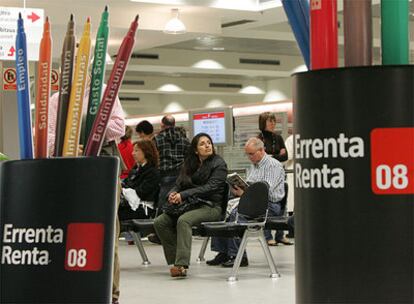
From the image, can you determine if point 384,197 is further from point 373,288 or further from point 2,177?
point 2,177

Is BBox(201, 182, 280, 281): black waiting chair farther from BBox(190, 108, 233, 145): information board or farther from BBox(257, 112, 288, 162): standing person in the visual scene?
BBox(190, 108, 233, 145): information board

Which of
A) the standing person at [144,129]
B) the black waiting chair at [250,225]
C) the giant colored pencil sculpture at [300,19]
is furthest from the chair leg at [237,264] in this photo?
the giant colored pencil sculpture at [300,19]

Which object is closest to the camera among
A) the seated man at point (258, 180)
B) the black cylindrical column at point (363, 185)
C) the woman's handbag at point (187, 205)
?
the black cylindrical column at point (363, 185)

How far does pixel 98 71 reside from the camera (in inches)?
58.2

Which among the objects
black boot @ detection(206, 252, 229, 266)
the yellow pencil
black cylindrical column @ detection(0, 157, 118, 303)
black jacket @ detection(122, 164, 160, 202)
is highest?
the yellow pencil

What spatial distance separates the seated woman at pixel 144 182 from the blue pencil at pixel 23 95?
7.43 metres

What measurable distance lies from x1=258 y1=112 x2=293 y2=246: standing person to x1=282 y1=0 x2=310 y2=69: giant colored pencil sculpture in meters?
8.58

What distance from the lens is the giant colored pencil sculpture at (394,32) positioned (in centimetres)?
139

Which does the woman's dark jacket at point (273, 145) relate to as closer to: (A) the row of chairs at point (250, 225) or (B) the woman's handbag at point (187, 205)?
(A) the row of chairs at point (250, 225)

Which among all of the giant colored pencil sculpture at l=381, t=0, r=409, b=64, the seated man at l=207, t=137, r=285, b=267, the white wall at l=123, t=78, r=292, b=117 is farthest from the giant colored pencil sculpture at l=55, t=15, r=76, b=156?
the white wall at l=123, t=78, r=292, b=117

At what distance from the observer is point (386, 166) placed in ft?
4.36

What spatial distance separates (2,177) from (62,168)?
0.40 feet

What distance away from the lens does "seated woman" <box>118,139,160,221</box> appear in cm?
905

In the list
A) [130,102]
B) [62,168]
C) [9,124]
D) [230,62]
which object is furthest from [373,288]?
[130,102]
